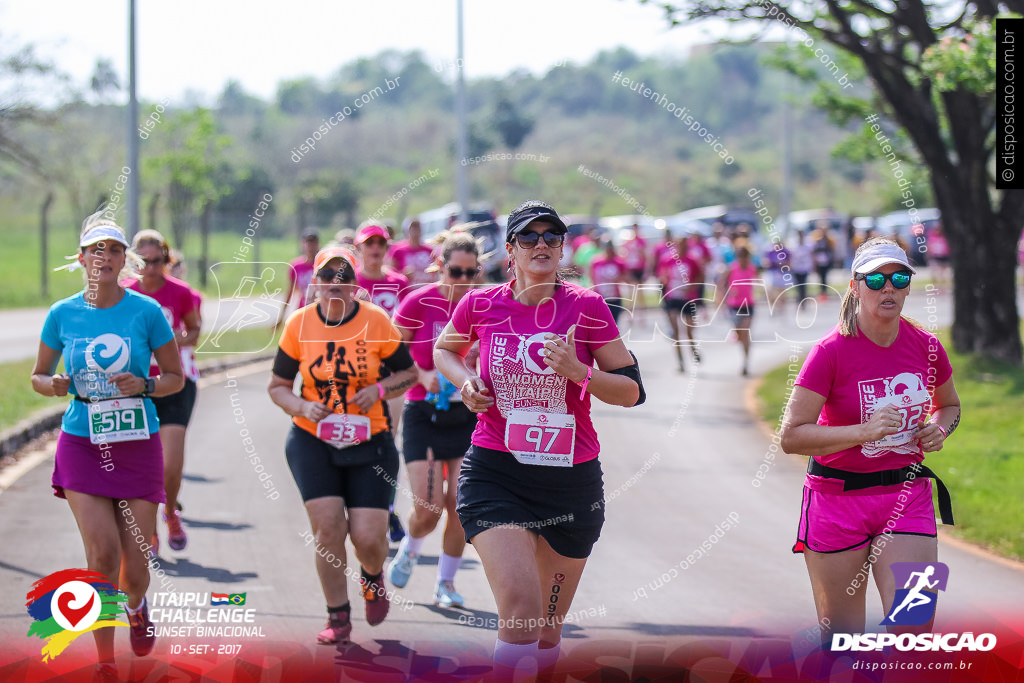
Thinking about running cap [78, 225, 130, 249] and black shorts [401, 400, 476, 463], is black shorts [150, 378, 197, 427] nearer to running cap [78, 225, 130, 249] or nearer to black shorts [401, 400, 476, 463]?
black shorts [401, 400, 476, 463]

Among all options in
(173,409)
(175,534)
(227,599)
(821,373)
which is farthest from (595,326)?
(175,534)

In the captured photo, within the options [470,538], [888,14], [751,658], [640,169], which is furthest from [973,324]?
[640,169]

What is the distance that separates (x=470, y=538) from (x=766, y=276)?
88.5 feet

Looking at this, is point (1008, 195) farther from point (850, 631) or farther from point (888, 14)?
point (850, 631)

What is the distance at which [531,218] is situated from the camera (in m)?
4.31

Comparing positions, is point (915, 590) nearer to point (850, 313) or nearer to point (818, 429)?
point (818, 429)

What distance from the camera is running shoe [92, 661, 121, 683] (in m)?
4.87

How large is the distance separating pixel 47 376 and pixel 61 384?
222 mm

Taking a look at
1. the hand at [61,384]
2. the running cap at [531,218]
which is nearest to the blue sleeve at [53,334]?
the hand at [61,384]

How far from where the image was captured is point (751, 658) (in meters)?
5.13

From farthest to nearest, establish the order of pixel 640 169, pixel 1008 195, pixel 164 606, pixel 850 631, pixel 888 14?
pixel 640 169, pixel 1008 195, pixel 888 14, pixel 164 606, pixel 850 631

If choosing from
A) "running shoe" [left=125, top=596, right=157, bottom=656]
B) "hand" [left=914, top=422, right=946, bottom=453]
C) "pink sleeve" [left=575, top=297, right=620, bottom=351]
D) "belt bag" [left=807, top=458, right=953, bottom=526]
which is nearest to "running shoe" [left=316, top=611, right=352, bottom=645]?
"running shoe" [left=125, top=596, right=157, bottom=656]

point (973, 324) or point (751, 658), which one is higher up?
point (973, 324)

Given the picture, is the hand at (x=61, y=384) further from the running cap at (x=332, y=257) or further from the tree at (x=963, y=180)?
the tree at (x=963, y=180)
